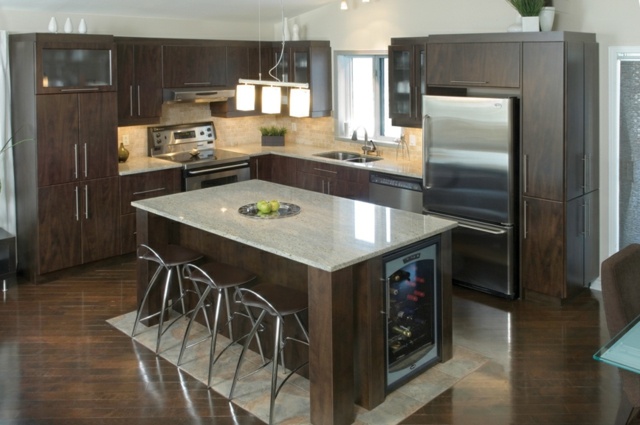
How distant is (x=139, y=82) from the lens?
276 inches

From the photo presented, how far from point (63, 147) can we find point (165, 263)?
2050mm

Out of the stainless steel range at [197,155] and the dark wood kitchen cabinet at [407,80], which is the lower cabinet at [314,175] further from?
the dark wood kitchen cabinet at [407,80]

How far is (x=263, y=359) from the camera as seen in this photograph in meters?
4.69

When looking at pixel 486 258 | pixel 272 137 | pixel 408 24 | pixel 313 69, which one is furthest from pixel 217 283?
pixel 272 137

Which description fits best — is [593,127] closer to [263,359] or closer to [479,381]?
[479,381]

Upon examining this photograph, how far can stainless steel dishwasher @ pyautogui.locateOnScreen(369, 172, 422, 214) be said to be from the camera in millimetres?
6465

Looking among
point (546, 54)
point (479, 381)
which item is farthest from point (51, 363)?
point (546, 54)

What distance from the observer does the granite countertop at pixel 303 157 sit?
6.74m

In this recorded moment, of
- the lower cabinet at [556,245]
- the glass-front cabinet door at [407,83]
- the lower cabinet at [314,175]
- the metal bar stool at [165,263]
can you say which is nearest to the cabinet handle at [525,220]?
the lower cabinet at [556,245]

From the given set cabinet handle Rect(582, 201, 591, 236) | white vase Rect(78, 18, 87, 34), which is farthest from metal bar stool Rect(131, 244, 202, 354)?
cabinet handle Rect(582, 201, 591, 236)

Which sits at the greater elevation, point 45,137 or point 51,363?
point 45,137

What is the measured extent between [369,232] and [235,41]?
4222mm

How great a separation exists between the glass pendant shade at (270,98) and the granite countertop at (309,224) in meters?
0.73

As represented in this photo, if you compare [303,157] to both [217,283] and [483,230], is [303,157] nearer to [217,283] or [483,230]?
[483,230]
